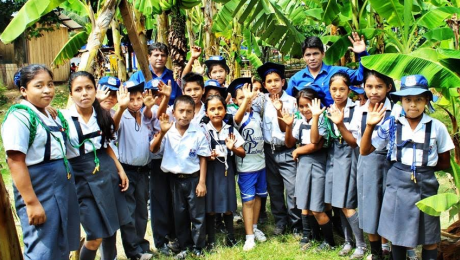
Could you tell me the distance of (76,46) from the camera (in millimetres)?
6289

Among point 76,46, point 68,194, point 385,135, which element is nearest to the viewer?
point 68,194

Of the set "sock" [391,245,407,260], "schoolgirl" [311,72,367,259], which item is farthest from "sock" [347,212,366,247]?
"sock" [391,245,407,260]

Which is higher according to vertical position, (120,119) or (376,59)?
(376,59)

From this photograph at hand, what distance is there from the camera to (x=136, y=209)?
151 inches

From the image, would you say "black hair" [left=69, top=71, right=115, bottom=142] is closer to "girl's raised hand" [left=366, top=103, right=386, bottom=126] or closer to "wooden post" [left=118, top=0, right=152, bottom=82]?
"wooden post" [left=118, top=0, right=152, bottom=82]

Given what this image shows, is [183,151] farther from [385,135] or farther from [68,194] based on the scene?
[385,135]

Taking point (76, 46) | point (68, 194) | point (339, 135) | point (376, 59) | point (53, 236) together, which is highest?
point (76, 46)

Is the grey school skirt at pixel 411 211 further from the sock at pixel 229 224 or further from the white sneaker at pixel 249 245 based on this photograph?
the sock at pixel 229 224

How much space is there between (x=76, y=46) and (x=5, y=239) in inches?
168

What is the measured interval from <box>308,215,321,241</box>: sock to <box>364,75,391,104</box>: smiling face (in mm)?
1279

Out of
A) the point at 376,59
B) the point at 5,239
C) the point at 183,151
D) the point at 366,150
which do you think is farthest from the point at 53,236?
the point at 376,59

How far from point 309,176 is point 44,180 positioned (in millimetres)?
2223

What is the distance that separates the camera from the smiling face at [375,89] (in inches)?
130

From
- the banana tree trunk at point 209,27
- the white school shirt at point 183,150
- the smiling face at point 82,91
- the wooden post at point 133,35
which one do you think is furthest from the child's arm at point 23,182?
the banana tree trunk at point 209,27
